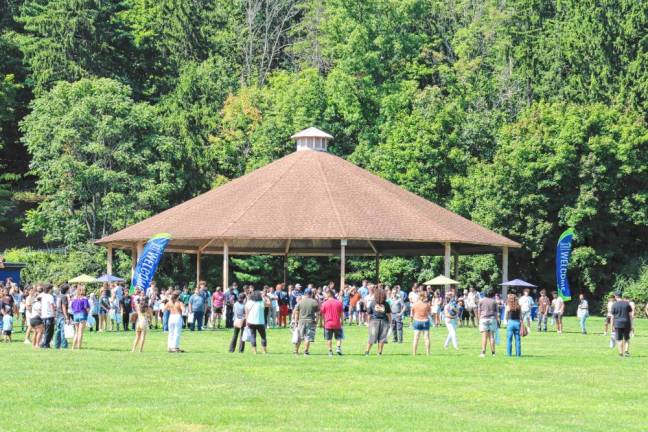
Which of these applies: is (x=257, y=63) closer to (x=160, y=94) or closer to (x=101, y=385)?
(x=160, y=94)

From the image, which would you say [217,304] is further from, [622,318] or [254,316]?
[622,318]

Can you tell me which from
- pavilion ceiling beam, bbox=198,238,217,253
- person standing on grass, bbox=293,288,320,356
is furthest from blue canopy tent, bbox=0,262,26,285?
person standing on grass, bbox=293,288,320,356

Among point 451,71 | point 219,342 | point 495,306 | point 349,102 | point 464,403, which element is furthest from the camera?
point 451,71

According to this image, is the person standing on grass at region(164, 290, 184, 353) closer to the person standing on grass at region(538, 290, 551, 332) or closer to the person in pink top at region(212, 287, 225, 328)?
the person in pink top at region(212, 287, 225, 328)

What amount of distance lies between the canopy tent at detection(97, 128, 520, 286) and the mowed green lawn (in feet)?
58.9

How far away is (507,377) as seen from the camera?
2253 centimetres

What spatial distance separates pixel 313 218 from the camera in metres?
48.1

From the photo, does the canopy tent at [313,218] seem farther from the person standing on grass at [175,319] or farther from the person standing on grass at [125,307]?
the person standing on grass at [175,319]

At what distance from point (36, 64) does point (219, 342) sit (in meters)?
42.7

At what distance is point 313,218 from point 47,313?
68.0 ft

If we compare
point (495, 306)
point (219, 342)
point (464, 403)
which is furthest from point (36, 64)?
point (464, 403)

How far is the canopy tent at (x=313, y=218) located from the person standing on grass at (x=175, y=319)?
59.3 feet

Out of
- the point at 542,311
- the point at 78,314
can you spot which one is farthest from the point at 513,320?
the point at 542,311

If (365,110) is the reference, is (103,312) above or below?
below
